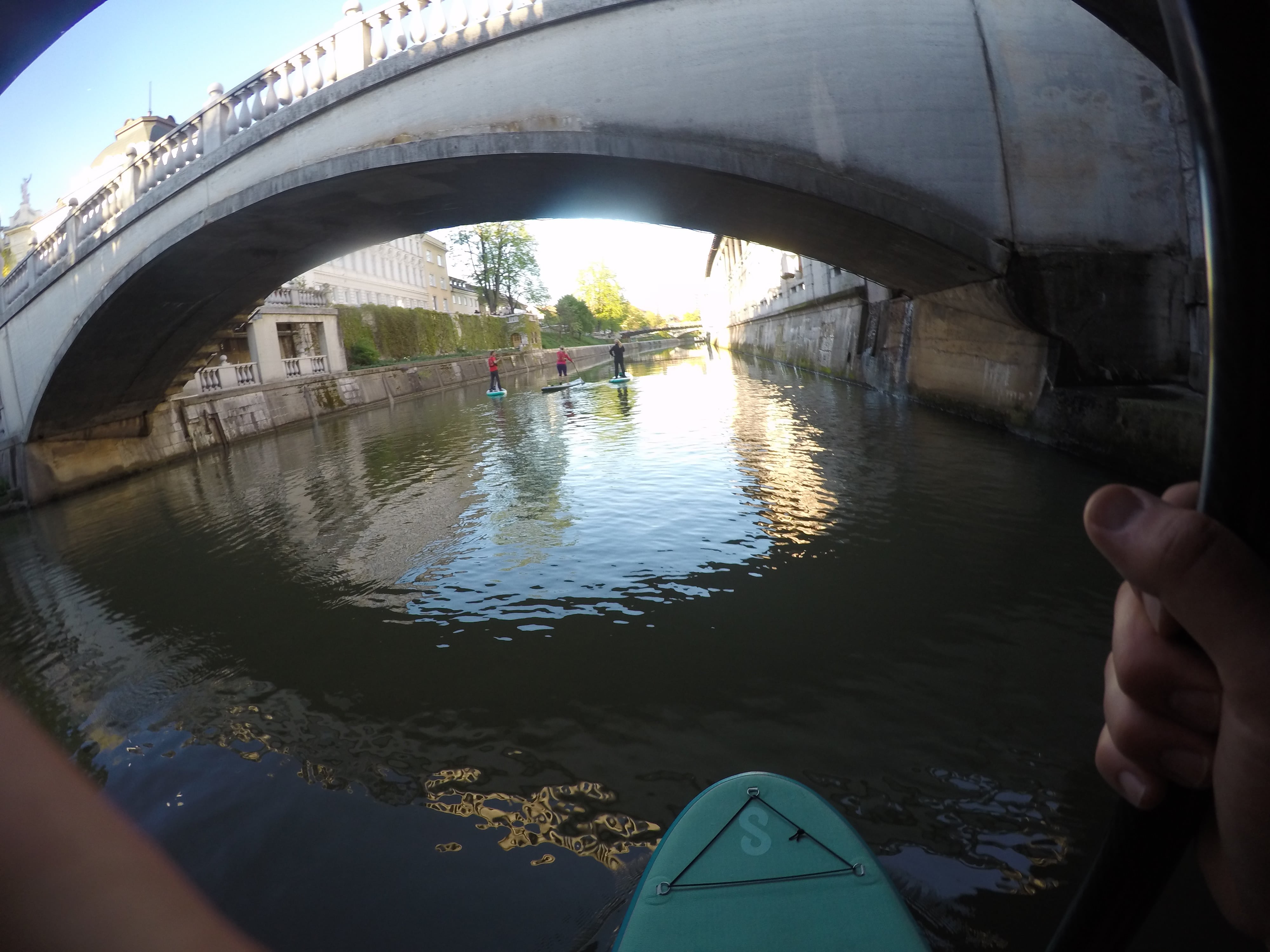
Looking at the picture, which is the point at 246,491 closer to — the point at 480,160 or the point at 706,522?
the point at 480,160

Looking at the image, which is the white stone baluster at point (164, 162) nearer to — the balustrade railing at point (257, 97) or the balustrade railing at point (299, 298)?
the balustrade railing at point (257, 97)

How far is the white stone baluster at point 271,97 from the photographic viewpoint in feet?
35.9

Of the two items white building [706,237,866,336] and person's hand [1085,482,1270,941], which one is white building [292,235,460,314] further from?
person's hand [1085,482,1270,941]

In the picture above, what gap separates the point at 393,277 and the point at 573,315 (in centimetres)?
3546

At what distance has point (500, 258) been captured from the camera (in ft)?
211

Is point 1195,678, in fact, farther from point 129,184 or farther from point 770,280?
point 770,280

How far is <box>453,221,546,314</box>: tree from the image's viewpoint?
62.1 meters

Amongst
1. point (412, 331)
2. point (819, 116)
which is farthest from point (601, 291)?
point (819, 116)

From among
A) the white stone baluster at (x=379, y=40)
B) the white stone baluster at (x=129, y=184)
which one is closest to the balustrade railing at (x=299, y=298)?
the white stone baluster at (x=129, y=184)

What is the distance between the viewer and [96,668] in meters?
5.71

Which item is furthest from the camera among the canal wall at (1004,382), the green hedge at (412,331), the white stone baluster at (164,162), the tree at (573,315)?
the tree at (573,315)

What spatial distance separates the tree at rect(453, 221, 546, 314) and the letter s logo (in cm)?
6284

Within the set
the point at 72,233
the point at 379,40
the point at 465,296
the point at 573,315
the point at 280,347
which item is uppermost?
the point at 465,296

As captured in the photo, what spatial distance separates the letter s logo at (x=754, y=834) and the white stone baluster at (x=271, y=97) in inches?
483
